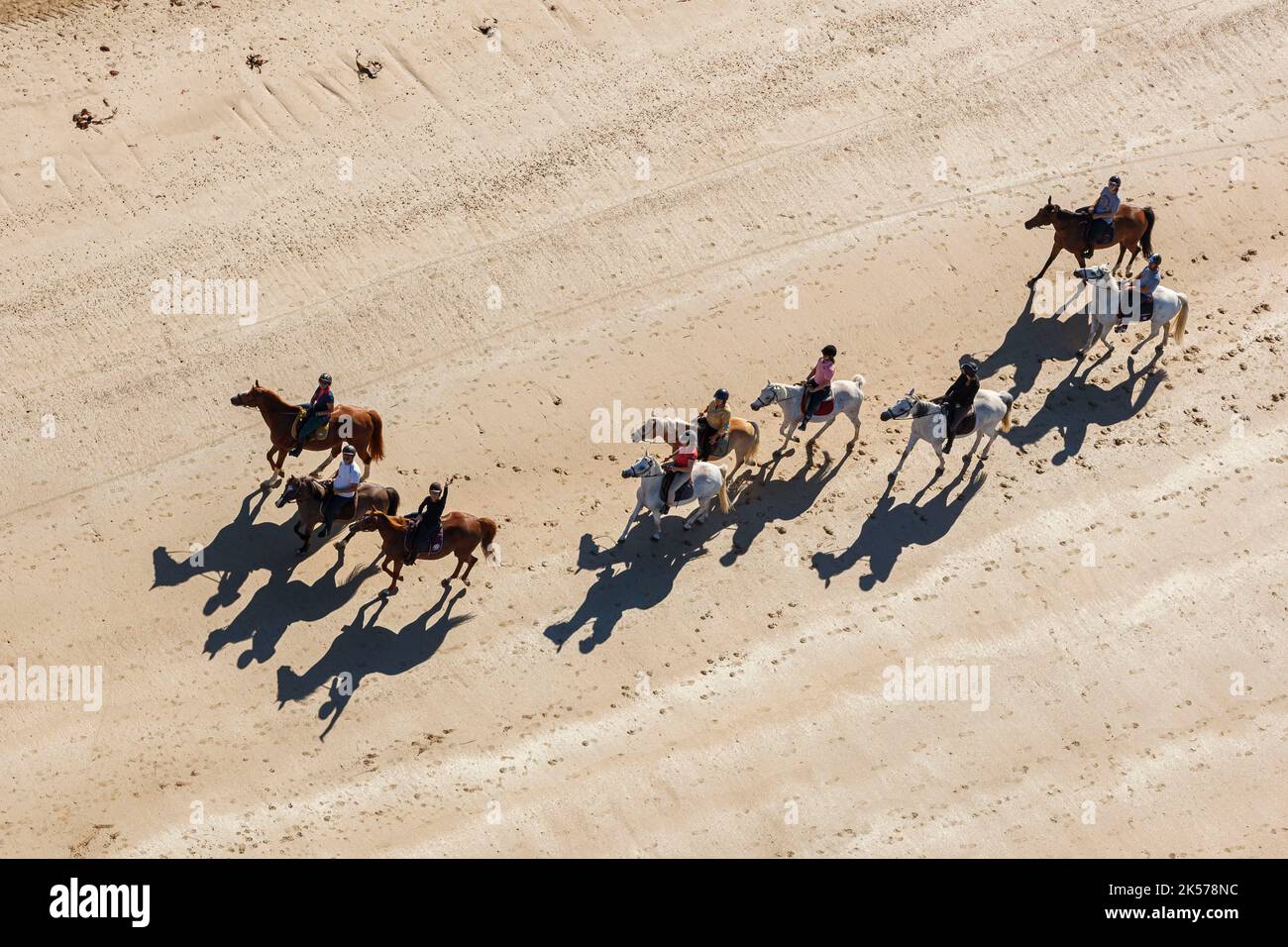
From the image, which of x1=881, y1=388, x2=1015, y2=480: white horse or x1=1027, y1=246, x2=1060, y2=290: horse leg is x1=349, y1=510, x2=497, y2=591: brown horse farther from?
x1=1027, y1=246, x2=1060, y2=290: horse leg

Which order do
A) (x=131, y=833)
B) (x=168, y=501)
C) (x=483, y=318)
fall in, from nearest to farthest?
(x=131, y=833) < (x=168, y=501) < (x=483, y=318)

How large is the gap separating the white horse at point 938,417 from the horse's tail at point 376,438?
784 centimetres

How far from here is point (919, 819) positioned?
19.7 meters

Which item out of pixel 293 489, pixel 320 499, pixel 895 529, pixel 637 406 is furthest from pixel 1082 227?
pixel 293 489

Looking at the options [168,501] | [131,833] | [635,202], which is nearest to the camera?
[131,833]

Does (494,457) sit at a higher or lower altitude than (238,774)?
higher

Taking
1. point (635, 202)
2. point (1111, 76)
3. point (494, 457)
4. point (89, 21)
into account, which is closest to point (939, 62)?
point (1111, 76)

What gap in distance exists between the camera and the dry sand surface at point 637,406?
1995 cm

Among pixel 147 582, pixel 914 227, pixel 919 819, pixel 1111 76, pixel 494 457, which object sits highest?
pixel 1111 76

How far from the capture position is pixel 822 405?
77.4 feet

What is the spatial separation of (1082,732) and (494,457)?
9.93 metres

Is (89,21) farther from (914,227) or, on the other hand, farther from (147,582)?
(914,227)

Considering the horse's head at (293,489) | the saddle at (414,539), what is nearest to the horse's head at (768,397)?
the saddle at (414,539)

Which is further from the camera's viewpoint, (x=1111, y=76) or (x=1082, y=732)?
(x=1111, y=76)
